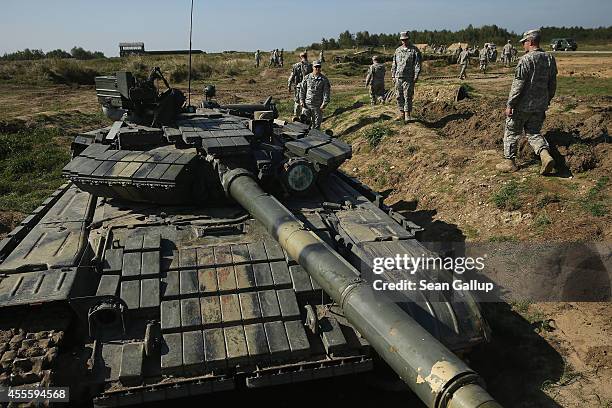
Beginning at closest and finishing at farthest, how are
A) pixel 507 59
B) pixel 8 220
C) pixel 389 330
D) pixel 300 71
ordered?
pixel 389 330 < pixel 8 220 < pixel 300 71 < pixel 507 59

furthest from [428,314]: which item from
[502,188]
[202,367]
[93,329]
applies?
[502,188]

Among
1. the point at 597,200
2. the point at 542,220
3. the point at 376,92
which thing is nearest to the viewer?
the point at 597,200

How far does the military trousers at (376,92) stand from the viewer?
21.0 meters

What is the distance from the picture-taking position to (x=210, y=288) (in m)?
6.03

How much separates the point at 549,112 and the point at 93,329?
13.3 metres

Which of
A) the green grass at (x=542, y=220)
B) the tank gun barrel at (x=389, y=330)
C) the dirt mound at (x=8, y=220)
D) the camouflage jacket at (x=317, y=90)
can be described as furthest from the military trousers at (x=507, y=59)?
the tank gun barrel at (x=389, y=330)

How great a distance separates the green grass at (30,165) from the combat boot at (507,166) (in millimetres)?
11358

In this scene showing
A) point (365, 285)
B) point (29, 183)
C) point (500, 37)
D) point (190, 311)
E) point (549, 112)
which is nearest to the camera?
point (365, 285)

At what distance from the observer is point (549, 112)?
14516 millimetres

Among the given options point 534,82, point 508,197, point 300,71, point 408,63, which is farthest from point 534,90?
point 300,71

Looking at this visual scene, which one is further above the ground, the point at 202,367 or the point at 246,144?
the point at 246,144

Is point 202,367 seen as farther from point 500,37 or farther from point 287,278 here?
point 500,37

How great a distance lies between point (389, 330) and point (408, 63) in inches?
484

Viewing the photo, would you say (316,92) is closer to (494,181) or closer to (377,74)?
(377,74)
